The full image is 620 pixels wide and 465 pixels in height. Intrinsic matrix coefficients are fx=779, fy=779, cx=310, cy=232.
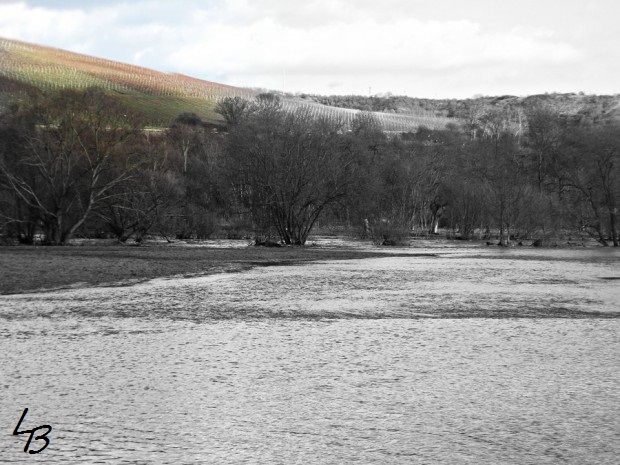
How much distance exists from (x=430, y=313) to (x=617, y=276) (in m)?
14.3

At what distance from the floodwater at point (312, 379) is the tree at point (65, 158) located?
33.1 metres

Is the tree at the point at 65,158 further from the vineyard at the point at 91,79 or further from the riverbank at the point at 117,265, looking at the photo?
the vineyard at the point at 91,79

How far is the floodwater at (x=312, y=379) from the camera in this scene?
23.2ft

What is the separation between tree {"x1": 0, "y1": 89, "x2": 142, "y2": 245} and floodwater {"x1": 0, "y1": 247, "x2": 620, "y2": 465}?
33.1m

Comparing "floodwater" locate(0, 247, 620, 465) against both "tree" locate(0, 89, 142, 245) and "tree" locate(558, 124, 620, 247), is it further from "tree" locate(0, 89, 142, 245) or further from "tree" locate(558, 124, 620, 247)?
"tree" locate(558, 124, 620, 247)

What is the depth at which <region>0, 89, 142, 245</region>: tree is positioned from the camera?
51.0m

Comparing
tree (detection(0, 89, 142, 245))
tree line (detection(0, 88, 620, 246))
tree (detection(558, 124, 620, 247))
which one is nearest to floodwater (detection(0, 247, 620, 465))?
tree (detection(0, 89, 142, 245))

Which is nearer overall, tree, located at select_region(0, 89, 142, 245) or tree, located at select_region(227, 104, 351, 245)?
tree, located at select_region(0, 89, 142, 245)

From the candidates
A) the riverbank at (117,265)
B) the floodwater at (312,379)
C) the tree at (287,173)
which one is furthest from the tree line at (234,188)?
the floodwater at (312,379)

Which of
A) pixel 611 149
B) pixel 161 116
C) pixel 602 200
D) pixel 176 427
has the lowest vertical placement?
pixel 176 427

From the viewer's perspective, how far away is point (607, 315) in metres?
16.6

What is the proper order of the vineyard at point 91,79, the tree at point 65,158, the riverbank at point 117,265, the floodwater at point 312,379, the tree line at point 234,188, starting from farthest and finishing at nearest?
the vineyard at point 91,79, the tree line at point 234,188, the tree at point 65,158, the riverbank at point 117,265, the floodwater at point 312,379

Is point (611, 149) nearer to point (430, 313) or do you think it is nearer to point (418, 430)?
point (430, 313)

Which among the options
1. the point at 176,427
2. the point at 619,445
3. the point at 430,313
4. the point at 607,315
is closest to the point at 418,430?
the point at 619,445
